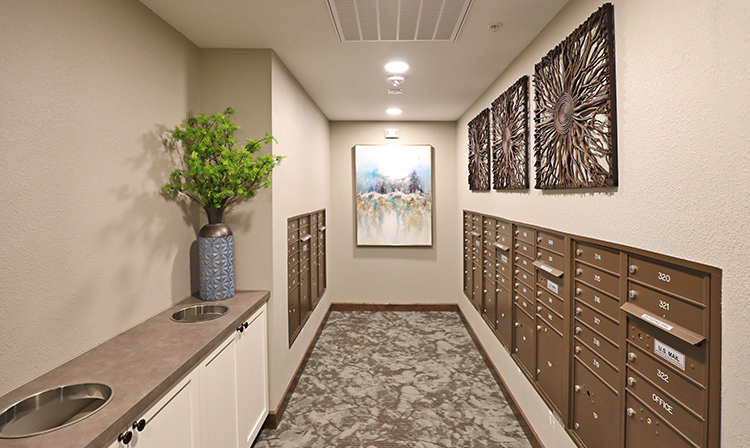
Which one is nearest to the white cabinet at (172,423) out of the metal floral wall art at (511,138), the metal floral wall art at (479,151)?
the metal floral wall art at (511,138)

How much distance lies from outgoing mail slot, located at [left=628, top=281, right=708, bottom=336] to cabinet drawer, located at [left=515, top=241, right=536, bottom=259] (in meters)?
0.98

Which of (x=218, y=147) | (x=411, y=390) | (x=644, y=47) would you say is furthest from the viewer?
(x=411, y=390)

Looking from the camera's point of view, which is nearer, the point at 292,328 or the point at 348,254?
the point at 292,328

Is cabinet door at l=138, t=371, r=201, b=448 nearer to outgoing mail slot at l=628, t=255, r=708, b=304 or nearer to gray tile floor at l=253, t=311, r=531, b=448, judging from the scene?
gray tile floor at l=253, t=311, r=531, b=448

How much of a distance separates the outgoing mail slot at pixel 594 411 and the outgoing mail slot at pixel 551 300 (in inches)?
10.1

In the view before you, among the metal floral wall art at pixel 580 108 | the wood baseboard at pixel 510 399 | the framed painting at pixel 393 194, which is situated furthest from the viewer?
the framed painting at pixel 393 194

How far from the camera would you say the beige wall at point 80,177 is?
126 centimetres

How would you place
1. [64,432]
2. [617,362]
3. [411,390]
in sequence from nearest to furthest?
[64,432] < [617,362] < [411,390]

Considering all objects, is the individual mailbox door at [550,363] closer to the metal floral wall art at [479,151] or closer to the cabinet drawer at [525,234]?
the cabinet drawer at [525,234]

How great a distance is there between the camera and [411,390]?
9.75ft

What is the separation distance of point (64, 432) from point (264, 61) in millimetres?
2052

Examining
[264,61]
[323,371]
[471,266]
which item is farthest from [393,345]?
[264,61]

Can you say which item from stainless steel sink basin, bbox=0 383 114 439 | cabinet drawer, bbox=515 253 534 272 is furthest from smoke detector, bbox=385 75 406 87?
stainless steel sink basin, bbox=0 383 114 439

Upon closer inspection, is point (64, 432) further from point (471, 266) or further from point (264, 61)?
point (471, 266)
